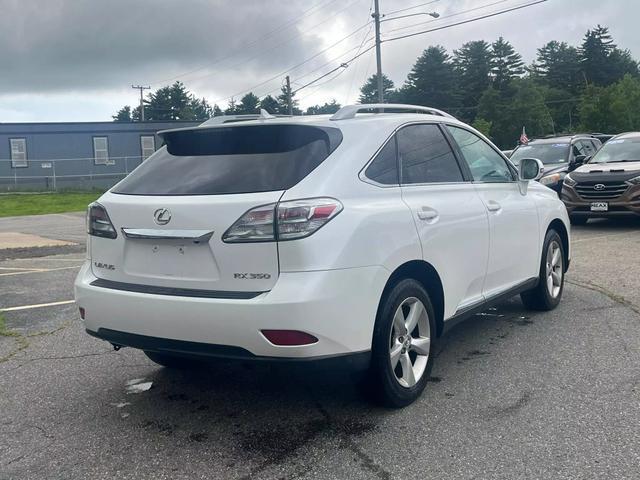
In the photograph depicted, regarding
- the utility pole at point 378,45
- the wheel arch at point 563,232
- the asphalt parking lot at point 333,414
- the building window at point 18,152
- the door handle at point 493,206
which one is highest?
the utility pole at point 378,45

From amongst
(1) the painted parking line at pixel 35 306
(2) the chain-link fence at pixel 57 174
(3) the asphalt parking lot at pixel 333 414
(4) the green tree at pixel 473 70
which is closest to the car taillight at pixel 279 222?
(3) the asphalt parking lot at pixel 333 414

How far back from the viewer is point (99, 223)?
401 centimetres

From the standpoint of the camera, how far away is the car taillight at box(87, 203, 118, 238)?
393 centimetres

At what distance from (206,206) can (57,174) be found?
130 feet

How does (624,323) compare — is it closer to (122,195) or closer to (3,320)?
(122,195)

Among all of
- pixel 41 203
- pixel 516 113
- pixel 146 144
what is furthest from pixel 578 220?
pixel 516 113

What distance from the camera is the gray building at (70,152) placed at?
39750 mm

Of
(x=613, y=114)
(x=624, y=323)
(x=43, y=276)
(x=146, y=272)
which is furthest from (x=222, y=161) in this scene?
(x=613, y=114)

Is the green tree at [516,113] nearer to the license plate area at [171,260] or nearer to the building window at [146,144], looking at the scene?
the building window at [146,144]

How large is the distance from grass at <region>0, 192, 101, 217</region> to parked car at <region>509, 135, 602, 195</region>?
51.7 ft

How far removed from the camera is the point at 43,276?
916 cm

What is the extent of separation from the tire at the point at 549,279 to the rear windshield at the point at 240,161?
9.89 ft

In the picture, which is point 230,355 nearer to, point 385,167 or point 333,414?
point 333,414

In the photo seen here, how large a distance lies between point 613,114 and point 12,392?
54857mm
